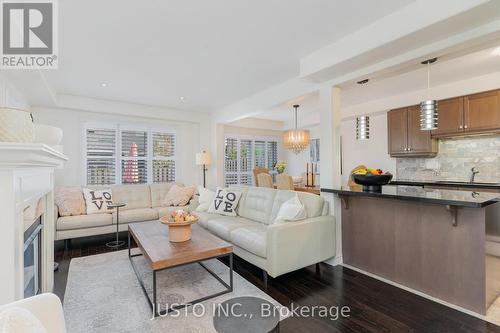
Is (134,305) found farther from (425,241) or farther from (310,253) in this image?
(425,241)

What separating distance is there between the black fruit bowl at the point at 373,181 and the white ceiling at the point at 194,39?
5.17 feet

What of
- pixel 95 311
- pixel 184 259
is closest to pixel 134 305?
pixel 95 311

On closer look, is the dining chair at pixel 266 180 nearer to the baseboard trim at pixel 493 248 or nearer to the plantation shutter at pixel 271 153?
the plantation shutter at pixel 271 153

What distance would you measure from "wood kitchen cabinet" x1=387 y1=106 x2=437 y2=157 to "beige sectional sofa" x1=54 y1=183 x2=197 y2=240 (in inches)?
157

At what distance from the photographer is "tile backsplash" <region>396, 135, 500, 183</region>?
3.87 meters

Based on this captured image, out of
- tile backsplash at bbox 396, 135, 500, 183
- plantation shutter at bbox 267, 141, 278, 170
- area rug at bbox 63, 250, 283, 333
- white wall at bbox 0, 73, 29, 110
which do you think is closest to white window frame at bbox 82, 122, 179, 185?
white wall at bbox 0, 73, 29, 110

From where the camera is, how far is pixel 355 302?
7.52 feet

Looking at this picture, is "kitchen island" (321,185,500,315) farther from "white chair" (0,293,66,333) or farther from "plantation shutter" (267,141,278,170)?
"plantation shutter" (267,141,278,170)

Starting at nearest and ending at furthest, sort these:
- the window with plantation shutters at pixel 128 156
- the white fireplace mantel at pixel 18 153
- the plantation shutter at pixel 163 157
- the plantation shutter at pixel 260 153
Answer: the white fireplace mantel at pixel 18 153, the window with plantation shutters at pixel 128 156, the plantation shutter at pixel 163 157, the plantation shutter at pixel 260 153

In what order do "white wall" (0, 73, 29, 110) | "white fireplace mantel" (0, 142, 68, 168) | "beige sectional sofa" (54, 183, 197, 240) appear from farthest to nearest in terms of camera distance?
"beige sectional sofa" (54, 183, 197, 240)
"white wall" (0, 73, 29, 110)
"white fireplace mantel" (0, 142, 68, 168)

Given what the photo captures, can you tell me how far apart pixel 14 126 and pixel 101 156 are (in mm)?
4391

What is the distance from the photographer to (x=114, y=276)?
285 centimetres

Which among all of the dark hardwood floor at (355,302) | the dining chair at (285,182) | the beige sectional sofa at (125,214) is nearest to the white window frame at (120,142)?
the beige sectional sofa at (125,214)

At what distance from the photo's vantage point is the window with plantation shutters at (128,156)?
501 centimetres
